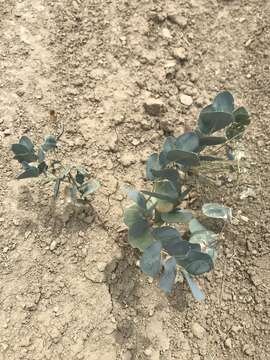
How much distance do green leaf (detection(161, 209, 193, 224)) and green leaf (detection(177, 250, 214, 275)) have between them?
0.12 m

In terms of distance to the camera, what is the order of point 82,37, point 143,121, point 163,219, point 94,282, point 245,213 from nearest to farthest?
point 163,219, point 94,282, point 245,213, point 143,121, point 82,37

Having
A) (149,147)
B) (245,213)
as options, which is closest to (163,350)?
(245,213)

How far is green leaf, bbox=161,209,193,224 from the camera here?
1.47 meters

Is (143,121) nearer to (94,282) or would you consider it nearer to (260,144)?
(260,144)

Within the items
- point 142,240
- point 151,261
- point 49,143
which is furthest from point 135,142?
point 151,261

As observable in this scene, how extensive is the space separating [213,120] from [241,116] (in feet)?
0.53

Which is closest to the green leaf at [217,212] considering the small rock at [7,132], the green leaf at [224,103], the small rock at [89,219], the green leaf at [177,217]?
the green leaf at [177,217]

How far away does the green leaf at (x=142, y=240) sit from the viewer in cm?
147

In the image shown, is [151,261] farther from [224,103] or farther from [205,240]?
[224,103]

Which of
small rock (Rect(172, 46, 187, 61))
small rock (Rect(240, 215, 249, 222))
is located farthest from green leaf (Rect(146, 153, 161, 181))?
small rock (Rect(172, 46, 187, 61))

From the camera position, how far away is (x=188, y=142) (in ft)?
4.77

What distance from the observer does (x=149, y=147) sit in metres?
1.93

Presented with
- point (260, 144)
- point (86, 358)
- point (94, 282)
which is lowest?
point (86, 358)

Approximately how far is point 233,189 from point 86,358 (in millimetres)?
804
